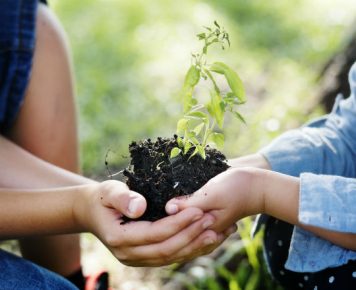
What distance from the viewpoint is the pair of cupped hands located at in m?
1.55

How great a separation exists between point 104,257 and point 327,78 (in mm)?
1565

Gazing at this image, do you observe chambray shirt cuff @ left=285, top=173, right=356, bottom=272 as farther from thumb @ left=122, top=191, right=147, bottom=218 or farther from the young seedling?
thumb @ left=122, top=191, right=147, bottom=218

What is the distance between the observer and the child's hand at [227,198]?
1566mm

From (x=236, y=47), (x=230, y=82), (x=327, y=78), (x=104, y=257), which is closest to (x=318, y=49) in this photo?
A: (x=236, y=47)

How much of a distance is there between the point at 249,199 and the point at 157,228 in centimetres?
28

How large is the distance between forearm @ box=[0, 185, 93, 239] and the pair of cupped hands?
0.59 feet

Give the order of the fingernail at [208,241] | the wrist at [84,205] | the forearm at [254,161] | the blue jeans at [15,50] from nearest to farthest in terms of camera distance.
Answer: the fingernail at [208,241]
the wrist at [84,205]
the forearm at [254,161]
the blue jeans at [15,50]

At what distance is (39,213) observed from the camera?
186cm

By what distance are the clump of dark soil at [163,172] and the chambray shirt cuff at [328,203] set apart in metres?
0.24

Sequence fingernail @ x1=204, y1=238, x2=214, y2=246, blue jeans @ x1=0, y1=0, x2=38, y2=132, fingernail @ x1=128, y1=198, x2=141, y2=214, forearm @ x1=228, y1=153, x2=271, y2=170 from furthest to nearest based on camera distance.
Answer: blue jeans @ x1=0, y1=0, x2=38, y2=132 < forearm @ x1=228, y1=153, x2=271, y2=170 < fingernail @ x1=204, y1=238, x2=214, y2=246 < fingernail @ x1=128, y1=198, x2=141, y2=214

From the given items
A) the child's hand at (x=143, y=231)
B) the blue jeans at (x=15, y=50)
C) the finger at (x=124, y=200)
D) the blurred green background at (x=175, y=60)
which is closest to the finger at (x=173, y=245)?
the child's hand at (x=143, y=231)

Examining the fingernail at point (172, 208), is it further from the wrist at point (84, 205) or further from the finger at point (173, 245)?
the wrist at point (84, 205)

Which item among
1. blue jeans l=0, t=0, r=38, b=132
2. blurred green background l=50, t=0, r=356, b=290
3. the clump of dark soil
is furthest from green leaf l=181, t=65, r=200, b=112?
blurred green background l=50, t=0, r=356, b=290

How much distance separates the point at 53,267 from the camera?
7.88ft
